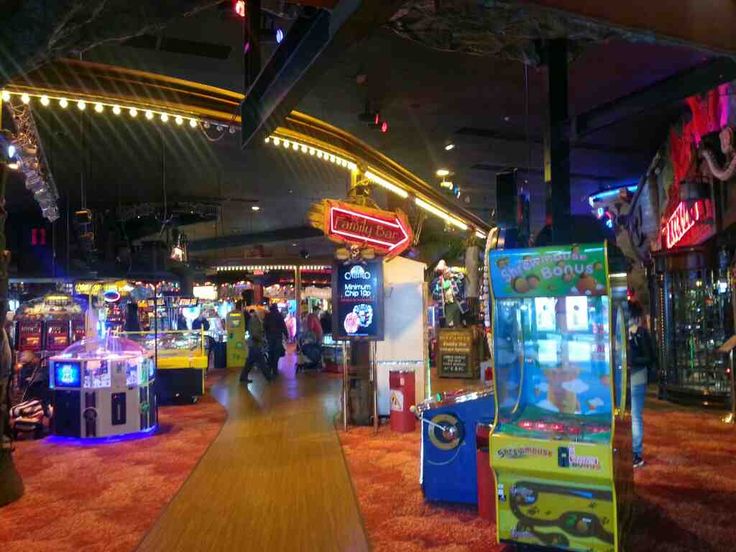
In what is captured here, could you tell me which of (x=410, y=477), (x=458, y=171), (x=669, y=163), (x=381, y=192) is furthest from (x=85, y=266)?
(x=669, y=163)

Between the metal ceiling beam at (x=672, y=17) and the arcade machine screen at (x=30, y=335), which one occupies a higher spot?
the metal ceiling beam at (x=672, y=17)

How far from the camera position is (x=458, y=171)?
1156 cm

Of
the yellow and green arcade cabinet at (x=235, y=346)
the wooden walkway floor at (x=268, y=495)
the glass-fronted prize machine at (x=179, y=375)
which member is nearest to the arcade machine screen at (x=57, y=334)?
the glass-fronted prize machine at (x=179, y=375)

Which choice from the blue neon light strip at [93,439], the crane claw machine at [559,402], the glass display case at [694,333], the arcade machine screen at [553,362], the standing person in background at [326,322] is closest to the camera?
the crane claw machine at [559,402]

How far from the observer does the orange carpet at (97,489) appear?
4219mm

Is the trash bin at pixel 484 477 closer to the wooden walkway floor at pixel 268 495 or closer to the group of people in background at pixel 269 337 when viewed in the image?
the wooden walkway floor at pixel 268 495

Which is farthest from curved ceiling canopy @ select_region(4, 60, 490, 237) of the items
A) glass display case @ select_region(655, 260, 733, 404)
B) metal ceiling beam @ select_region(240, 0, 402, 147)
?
glass display case @ select_region(655, 260, 733, 404)

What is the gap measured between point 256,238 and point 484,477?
1620 centimetres

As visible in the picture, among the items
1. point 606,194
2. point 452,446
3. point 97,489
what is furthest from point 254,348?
point 606,194

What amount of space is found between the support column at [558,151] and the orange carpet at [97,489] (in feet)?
12.7

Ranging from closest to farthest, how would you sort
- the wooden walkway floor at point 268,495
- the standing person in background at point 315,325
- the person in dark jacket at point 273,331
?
the wooden walkway floor at point 268,495
the person in dark jacket at point 273,331
the standing person in background at point 315,325

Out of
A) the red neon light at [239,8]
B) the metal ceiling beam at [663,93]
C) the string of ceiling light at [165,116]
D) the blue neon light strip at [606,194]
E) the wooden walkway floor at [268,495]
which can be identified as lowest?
the wooden walkway floor at [268,495]

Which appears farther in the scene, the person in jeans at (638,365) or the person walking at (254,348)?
the person walking at (254,348)

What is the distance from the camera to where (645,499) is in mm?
4664
